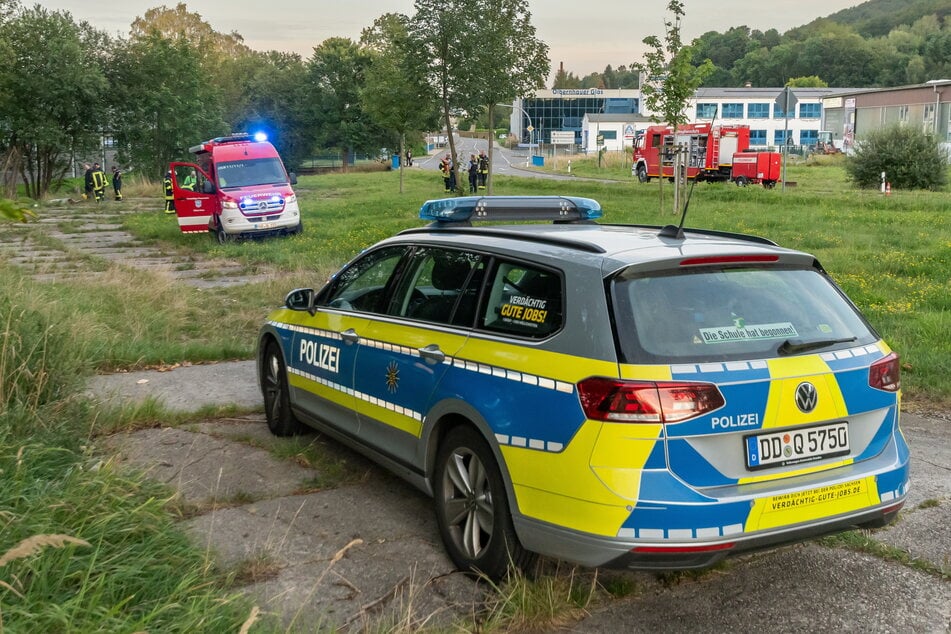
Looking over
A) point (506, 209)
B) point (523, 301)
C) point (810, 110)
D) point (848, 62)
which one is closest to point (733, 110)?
point (810, 110)

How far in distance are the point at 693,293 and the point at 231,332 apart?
7614mm

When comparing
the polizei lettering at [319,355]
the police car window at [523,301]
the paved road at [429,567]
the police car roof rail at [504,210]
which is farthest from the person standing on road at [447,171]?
the police car window at [523,301]

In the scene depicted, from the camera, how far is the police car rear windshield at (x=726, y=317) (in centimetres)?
346

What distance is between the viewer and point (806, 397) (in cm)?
351

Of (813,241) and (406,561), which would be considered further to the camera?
(813,241)

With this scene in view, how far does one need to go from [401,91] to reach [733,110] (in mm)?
74592

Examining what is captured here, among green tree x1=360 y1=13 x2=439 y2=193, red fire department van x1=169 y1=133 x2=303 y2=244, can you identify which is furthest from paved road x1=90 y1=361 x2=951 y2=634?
green tree x1=360 y1=13 x2=439 y2=193

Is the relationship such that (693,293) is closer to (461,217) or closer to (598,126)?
(461,217)

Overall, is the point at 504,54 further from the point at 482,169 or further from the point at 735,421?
the point at 735,421

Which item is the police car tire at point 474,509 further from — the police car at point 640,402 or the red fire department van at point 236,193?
the red fire department van at point 236,193

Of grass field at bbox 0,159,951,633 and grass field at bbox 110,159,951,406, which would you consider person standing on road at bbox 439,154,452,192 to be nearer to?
grass field at bbox 110,159,951,406

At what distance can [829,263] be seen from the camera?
13.4 m

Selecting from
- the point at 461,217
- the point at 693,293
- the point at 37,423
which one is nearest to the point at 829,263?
the point at 461,217

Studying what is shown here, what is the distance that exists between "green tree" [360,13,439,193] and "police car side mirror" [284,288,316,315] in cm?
2126
